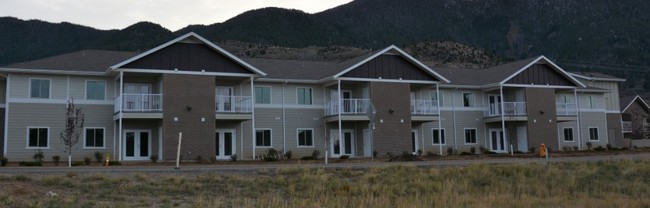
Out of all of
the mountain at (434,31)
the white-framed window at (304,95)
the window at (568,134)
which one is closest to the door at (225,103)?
the white-framed window at (304,95)

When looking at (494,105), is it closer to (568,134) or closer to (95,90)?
(568,134)

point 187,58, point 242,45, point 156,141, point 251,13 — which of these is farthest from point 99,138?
point 251,13

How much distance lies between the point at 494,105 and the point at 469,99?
173cm

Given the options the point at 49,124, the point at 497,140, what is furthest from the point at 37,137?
the point at 497,140

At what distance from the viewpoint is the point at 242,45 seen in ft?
321

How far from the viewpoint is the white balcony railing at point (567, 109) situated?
156ft

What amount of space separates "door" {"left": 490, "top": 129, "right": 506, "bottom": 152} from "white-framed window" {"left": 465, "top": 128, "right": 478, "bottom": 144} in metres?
1.78

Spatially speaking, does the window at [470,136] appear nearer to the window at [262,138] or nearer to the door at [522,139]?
the door at [522,139]

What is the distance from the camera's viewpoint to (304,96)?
133 ft

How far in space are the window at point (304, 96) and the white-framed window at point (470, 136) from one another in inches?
468

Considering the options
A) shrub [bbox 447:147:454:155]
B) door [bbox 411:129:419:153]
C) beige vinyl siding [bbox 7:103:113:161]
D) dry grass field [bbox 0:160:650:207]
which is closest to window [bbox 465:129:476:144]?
shrub [bbox 447:147:454:155]

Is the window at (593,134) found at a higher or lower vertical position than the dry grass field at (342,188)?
higher

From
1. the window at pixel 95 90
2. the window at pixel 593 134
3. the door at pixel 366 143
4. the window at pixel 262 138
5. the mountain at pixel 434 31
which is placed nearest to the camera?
the window at pixel 95 90

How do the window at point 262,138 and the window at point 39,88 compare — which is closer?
the window at point 39,88
